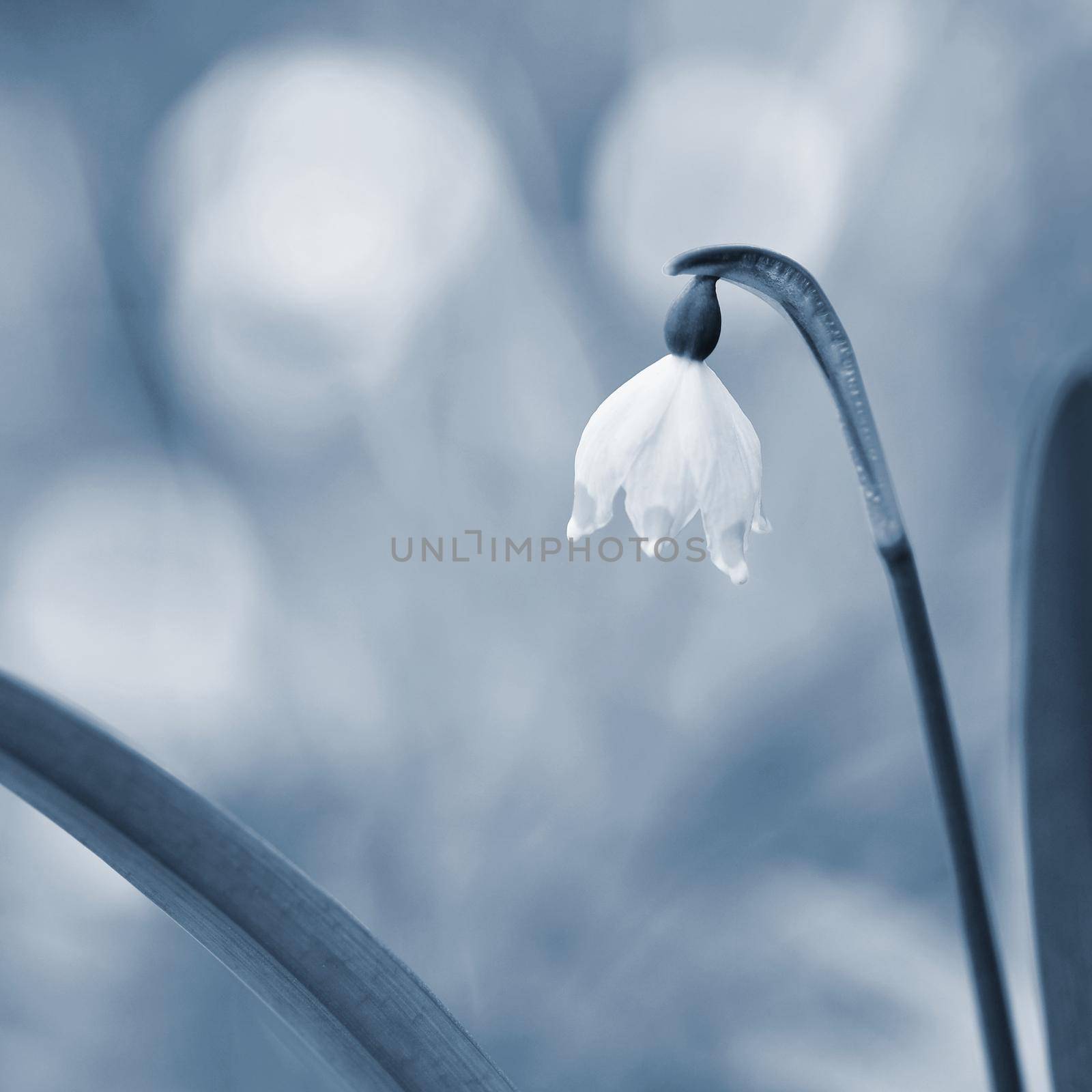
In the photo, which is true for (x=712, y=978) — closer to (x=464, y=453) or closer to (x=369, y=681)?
(x=369, y=681)

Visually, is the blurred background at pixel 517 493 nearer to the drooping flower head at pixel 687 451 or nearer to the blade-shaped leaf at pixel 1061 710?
the blade-shaped leaf at pixel 1061 710

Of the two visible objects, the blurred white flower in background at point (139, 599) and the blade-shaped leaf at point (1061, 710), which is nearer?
the blade-shaped leaf at point (1061, 710)

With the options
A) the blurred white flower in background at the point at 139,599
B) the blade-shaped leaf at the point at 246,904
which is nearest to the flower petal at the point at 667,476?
the blade-shaped leaf at the point at 246,904

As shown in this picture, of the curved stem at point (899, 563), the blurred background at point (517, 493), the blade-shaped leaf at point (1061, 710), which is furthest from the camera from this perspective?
the blurred background at point (517, 493)

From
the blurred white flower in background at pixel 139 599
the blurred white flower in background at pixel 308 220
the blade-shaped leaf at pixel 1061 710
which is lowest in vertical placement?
the blade-shaped leaf at pixel 1061 710

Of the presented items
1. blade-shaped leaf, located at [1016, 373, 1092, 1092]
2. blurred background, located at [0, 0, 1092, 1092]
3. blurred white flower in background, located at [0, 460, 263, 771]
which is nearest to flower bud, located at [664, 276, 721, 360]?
blade-shaped leaf, located at [1016, 373, 1092, 1092]

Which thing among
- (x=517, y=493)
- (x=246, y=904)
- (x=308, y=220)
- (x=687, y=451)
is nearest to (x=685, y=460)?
(x=687, y=451)

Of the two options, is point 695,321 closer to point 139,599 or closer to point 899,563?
point 899,563

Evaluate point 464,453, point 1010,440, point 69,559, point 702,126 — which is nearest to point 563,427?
point 464,453
